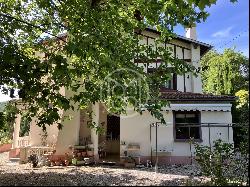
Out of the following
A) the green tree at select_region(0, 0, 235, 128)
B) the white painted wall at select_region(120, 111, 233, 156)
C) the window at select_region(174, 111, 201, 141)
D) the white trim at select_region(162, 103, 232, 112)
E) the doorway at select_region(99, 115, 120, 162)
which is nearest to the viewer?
the green tree at select_region(0, 0, 235, 128)

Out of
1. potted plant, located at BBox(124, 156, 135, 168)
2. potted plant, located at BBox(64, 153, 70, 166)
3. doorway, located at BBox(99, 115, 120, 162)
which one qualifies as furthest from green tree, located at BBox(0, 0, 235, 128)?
doorway, located at BBox(99, 115, 120, 162)

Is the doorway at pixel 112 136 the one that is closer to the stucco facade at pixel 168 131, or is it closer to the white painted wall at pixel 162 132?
the stucco facade at pixel 168 131

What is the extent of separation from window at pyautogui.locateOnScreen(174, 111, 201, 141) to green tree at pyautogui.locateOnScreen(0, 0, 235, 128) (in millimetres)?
8126

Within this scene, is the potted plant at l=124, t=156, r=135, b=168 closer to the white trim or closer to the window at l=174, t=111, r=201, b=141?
the window at l=174, t=111, r=201, b=141

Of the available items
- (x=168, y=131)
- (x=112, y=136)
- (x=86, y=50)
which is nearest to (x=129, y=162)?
(x=168, y=131)

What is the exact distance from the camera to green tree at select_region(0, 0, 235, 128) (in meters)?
10.9

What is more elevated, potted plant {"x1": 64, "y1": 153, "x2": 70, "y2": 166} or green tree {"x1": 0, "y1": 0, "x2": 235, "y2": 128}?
green tree {"x1": 0, "y1": 0, "x2": 235, "y2": 128}

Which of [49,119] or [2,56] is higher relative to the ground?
[2,56]

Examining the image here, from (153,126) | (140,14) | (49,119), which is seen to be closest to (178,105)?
(153,126)

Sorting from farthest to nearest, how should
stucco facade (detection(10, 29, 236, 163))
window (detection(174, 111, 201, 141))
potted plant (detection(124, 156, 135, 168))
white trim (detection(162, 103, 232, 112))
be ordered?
1. window (detection(174, 111, 201, 141))
2. stucco facade (detection(10, 29, 236, 163))
3. white trim (detection(162, 103, 232, 112))
4. potted plant (detection(124, 156, 135, 168))

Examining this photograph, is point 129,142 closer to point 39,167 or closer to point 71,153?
point 71,153

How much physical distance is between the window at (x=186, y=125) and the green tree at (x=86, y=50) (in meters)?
8.13

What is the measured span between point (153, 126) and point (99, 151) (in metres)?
4.40

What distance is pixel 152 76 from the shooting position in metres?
12.4
